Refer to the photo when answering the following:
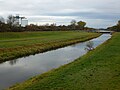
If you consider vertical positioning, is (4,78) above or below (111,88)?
below

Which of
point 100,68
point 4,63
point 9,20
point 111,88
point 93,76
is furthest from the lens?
point 9,20

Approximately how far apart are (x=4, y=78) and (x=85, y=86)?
23.9 feet

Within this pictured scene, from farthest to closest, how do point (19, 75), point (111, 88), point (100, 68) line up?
point (19, 75), point (100, 68), point (111, 88)

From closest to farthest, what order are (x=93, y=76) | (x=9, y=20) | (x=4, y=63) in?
1. (x=93, y=76)
2. (x=4, y=63)
3. (x=9, y=20)

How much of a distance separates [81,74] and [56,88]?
351 centimetres

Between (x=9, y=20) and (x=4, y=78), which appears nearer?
(x=4, y=78)

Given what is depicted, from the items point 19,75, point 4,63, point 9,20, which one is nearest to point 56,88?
point 19,75

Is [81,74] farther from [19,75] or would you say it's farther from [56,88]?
[19,75]

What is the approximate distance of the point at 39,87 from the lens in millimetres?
13047

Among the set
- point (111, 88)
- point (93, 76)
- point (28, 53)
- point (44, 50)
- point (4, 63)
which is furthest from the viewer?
point (44, 50)

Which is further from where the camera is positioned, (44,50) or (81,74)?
(44,50)

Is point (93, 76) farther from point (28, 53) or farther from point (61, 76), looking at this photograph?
point (28, 53)

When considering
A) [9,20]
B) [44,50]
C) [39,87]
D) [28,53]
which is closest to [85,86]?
[39,87]

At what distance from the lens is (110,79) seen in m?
14.2
